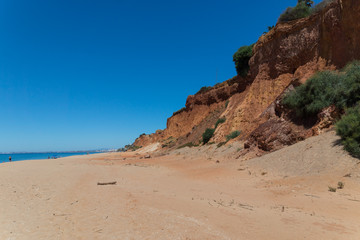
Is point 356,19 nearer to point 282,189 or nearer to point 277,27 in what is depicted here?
point 277,27

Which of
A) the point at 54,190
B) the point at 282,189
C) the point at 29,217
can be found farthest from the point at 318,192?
the point at 54,190

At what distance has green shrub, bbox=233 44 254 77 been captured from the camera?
89.5ft

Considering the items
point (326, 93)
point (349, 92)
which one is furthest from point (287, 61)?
point (349, 92)

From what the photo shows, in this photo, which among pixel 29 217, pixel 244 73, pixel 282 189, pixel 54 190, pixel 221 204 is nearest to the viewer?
pixel 29 217

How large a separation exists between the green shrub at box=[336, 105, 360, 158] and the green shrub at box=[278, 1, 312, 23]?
16.6m

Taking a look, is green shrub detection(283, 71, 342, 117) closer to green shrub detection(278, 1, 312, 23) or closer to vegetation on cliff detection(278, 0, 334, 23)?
vegetation on cliff detection(278, 0, 334, 23)

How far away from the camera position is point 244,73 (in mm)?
28094

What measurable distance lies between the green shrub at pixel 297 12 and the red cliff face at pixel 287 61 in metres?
1.65

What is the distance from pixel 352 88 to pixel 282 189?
20.5 ft

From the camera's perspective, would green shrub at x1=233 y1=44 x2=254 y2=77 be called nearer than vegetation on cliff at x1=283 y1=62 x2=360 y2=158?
No

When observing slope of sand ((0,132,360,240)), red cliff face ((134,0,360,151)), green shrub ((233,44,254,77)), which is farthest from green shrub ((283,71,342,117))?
green shrub ((233,44,254,77))

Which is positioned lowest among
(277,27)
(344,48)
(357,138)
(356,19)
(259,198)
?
(259,198)

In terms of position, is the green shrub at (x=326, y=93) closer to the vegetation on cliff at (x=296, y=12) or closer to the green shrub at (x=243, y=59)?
the vegetation on cliff at (x=296, y=12)

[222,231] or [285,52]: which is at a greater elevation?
[285,52]
